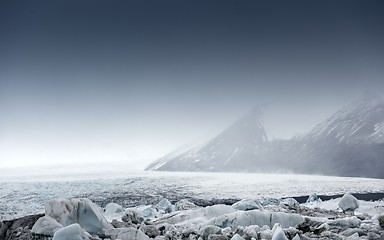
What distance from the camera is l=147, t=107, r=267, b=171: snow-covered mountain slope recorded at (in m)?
72.5

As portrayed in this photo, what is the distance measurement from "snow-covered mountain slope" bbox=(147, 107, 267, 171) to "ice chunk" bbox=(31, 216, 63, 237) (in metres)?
61.9

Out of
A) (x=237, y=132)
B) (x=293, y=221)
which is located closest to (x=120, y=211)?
(x=293, y=221)

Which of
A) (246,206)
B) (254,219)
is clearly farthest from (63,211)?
(246,206)

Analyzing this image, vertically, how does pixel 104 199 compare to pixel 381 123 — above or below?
below

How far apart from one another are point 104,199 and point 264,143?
64.8 meters

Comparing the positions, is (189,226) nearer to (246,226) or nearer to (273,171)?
(246,226)

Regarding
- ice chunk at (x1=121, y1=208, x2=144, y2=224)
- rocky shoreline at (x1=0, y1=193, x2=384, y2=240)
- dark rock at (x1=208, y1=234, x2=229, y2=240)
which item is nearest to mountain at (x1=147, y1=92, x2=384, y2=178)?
rocky shoreline at (x1=0, y1=193, x2=384, y2=240)

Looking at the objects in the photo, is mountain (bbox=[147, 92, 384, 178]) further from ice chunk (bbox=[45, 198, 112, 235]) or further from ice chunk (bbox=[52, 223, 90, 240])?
ice chunk (bbox=[52, 223, 90, 240])

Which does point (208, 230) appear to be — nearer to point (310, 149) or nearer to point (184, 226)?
point (184, 226)

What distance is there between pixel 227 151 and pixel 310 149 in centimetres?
1832

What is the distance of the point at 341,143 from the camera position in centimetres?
6925

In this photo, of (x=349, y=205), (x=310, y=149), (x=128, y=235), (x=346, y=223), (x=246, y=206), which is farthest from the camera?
(x=310, y=149)

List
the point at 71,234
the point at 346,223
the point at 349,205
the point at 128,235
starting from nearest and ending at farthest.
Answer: the point at 71,234 → the point at 128,235 → the point at 346,223 → the point at 349,205

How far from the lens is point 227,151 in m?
80.5
